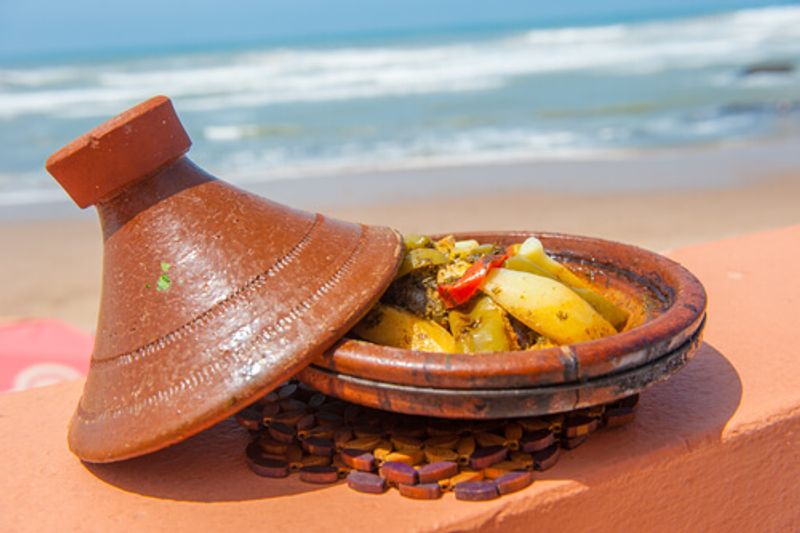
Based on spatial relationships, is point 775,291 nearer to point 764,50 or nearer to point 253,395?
point 253,395

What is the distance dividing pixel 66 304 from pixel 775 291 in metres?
6.27

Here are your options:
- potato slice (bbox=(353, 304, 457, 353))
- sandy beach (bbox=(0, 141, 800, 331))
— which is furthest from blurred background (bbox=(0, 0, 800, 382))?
potato slice (bbox=(353, 304, 457, 353))

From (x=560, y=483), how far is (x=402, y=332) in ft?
1.48

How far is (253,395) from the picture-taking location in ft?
5.24

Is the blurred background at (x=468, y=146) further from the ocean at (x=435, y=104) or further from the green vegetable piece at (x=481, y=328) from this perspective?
the green vegetable piece at (x=481, y=328)

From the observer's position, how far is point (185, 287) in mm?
1756

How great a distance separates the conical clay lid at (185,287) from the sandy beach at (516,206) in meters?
5.34

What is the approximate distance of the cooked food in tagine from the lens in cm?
180

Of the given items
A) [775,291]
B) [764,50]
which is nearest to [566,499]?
[775,291]

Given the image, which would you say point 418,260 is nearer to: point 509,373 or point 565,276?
point 565,276

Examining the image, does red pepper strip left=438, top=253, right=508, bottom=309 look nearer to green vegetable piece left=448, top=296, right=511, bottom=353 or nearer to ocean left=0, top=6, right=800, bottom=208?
green vegetable piece left=448, top=296, right=511, bottom=353

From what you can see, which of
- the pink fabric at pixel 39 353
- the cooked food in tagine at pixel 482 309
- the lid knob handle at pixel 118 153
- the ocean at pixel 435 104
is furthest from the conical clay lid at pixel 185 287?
the ocean at pixel 435 104

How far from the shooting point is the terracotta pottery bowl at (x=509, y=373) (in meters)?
1.52

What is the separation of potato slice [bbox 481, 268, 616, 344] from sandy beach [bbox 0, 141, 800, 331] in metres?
5.67
